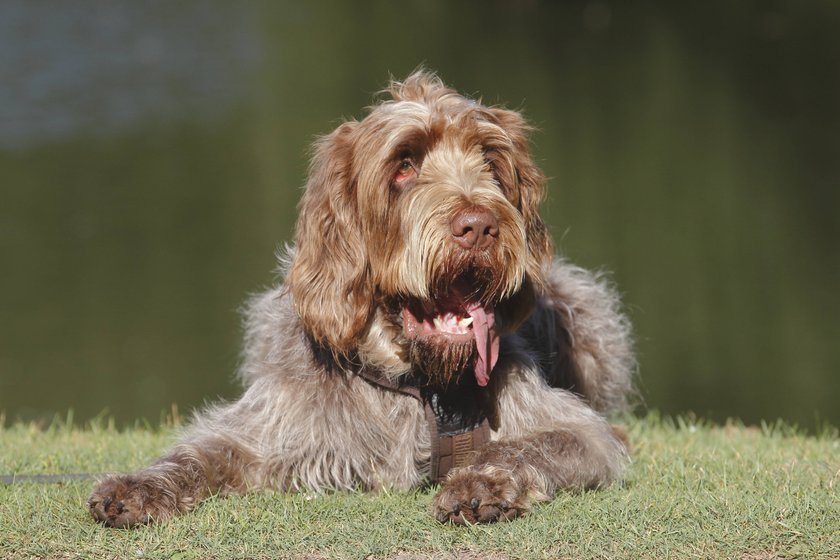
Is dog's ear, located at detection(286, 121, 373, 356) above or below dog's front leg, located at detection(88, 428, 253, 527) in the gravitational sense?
above

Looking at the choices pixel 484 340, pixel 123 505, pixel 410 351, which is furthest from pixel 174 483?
pixel 484 340

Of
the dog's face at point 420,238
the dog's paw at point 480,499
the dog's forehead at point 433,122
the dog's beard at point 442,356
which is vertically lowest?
the dog's paw at point 480,499

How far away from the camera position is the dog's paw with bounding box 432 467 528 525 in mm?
4539

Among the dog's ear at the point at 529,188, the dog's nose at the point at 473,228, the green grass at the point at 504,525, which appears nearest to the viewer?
the green grass at the point at 504,525

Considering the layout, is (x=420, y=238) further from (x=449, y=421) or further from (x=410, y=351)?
(x=449, y=421)

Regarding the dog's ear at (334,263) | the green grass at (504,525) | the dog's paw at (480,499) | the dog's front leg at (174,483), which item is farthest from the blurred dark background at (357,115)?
the dog's paw at (480,499)

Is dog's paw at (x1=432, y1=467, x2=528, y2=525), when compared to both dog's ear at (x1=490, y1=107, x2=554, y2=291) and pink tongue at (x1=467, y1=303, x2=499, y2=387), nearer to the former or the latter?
pink tongue at (x1=467, y1=303, x2=499, y2=387)

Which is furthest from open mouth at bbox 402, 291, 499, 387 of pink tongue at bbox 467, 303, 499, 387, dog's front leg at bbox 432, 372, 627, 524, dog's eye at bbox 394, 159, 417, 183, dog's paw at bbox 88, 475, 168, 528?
dog's paw at bbox 88, 475, 168, 528

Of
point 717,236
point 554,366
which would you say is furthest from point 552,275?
point 717,236

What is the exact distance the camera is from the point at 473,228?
4680 mm

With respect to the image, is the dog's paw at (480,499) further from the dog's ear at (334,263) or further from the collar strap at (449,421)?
the dog's ear at (334,263)

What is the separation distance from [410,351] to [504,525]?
847 mm

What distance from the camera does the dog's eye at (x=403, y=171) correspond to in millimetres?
5031

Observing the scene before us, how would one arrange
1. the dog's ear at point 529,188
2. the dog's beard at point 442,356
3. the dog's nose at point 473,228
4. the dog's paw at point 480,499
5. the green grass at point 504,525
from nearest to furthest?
the green grass at point 504,525
the dog's paw at point 480,499
the dog's nose at point 473,228
the dog's beard at point 442,356
the dog's ear at point 529,188
